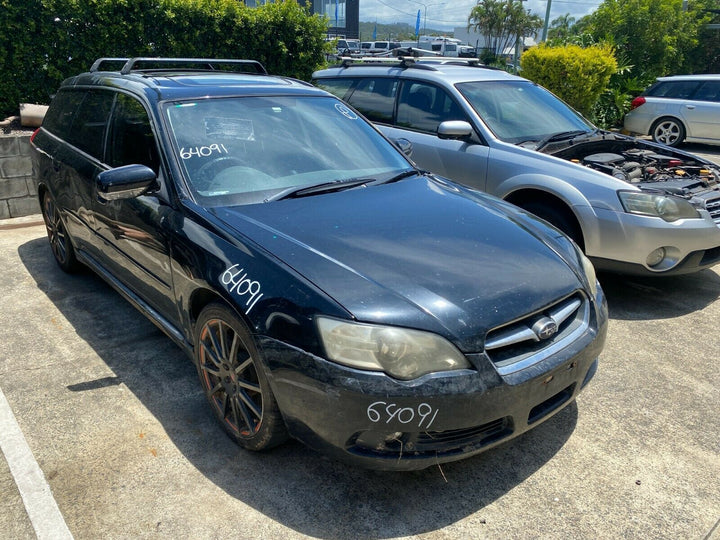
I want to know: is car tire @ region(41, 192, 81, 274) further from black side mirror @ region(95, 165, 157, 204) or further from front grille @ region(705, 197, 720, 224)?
front grille @ region(705, 197, 720, 224)

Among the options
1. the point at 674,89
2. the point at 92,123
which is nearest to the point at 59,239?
the point at 92,123

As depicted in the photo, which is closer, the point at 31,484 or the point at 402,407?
the point at 402,407

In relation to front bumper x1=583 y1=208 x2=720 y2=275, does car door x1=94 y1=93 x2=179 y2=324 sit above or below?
above

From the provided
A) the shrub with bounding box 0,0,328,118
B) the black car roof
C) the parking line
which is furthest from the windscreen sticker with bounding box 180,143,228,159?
the shrub with bounding box 0,0,328,118

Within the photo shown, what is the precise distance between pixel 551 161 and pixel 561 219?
491 millimetres

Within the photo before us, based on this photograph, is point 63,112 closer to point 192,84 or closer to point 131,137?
point 131,137

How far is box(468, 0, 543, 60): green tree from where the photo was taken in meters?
62.0

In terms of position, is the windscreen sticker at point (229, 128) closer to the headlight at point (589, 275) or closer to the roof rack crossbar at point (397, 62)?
the headlight at point (589, 275)

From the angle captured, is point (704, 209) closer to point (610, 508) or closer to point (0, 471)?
point (610, 508)

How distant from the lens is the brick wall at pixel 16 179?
657cm

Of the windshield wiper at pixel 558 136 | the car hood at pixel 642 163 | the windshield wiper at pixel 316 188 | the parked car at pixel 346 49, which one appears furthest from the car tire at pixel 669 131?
the windshield wiper at pixel 316 188

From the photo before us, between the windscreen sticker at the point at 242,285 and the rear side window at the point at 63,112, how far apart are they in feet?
8.87

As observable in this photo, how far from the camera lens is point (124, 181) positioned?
3.00 metres

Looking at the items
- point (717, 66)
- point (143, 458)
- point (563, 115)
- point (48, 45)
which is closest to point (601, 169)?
point (563, 115)
